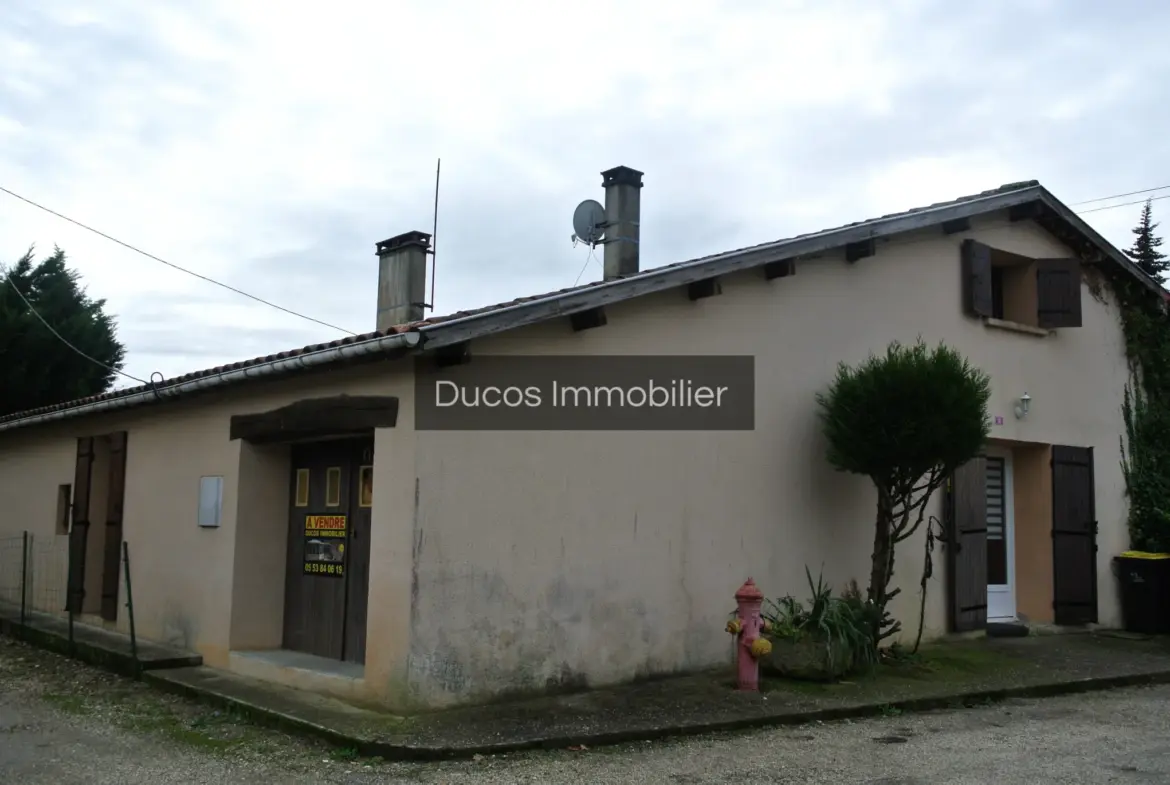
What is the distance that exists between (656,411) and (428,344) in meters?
2.25

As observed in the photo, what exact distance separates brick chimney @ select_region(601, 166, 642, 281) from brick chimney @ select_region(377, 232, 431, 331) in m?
2.17

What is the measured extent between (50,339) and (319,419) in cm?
1625

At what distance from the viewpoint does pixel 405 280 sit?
12.0m

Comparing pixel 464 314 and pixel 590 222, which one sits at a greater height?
pixel 590 222

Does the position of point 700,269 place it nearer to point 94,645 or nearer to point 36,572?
point 94,645

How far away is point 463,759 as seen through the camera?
20.5 ft

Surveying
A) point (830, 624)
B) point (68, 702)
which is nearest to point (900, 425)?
point (830, 624)

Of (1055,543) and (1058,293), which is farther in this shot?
(1058,293)

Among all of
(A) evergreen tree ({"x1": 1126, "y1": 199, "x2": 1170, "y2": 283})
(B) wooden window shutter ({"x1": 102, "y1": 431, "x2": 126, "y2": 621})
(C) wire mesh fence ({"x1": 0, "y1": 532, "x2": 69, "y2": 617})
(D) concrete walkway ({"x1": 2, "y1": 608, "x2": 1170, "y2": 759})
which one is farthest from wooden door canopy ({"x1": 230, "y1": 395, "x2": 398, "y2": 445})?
(A) evergreen tree ({"x1": 1126, "y1": 199, "x2": 1170, "y2": 283})

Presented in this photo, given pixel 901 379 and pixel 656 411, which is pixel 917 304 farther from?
pixel 656 411

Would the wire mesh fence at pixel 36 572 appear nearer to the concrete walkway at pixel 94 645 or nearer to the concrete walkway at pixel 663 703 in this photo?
the concrete walkway at pixel 94 645

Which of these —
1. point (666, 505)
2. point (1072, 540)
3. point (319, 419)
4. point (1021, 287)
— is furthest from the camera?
point (1021, 287)

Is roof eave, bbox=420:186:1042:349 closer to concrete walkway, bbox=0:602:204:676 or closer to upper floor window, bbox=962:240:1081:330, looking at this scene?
upper floor window, bbox=962:240:1081:330

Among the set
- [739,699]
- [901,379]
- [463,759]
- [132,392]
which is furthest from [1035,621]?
[132,392]
